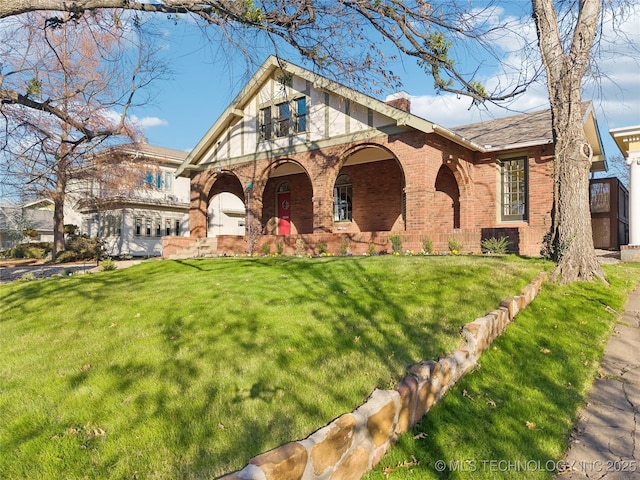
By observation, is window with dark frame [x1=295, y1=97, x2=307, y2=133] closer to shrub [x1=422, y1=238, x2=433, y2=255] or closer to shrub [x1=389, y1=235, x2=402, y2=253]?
shrub [x1=389, y1=235, x2=402, y2=253]

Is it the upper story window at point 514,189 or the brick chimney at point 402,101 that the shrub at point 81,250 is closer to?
the brick chimney at point 402,101

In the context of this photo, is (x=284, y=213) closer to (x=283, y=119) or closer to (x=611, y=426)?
(x=283, y=119)

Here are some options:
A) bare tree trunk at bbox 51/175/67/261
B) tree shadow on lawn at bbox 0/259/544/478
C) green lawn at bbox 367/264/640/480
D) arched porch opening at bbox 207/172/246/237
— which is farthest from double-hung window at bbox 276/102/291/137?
bare tree trunk at bbox 51/175/67/261

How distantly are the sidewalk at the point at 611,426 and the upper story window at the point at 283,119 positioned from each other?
12699 mm

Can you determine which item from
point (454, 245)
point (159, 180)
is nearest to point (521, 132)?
point (454, 245)

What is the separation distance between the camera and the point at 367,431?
292 cm

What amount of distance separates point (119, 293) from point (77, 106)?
15.2 meters

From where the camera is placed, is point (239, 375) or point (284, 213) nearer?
point (239, 375)

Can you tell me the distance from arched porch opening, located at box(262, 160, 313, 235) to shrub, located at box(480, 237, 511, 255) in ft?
28.0

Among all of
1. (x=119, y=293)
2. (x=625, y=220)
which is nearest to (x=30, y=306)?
(x=119, y=293)

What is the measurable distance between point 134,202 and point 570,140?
84.0 feet

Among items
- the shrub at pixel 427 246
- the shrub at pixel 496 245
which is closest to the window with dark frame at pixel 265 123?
the shrub at pixel 427 246

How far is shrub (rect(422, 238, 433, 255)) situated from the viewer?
38.7 ft

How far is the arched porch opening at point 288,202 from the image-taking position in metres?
18.4
